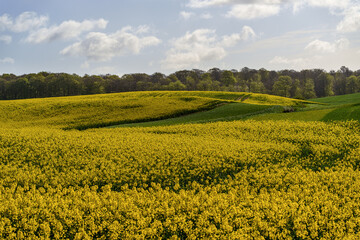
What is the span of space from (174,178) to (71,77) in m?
112

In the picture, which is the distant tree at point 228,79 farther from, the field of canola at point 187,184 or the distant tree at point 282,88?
the field of canola at point 187,184

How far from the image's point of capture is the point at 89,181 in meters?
18.5

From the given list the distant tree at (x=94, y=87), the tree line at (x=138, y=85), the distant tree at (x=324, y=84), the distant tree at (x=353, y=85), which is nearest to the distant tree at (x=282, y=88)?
the tree line at (x=138, y=85)

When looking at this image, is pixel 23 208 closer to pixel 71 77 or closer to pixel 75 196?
pixel 75 196

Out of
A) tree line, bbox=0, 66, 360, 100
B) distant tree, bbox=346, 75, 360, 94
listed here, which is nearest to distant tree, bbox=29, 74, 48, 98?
tree line, bbox=0, 66, 360, 100

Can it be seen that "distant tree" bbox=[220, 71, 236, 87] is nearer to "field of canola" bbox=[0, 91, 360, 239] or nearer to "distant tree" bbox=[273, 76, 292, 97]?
"distant tree" bbox=[273, 76, 292, 97]

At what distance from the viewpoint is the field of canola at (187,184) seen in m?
11.5

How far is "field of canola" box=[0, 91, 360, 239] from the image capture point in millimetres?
11516

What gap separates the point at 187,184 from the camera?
18266mm

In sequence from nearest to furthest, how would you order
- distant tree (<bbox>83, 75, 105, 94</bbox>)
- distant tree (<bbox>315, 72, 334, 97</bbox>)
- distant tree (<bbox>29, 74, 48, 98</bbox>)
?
distant tree (<bbox>83, 75, 105, 94</bbox>) → distant tree (<bbox>29, 74, 48, 98</bbox>) → distant tree (<bbox>315, 72, 334, 97</bbox>)

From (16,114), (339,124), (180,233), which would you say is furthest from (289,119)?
(16,114)

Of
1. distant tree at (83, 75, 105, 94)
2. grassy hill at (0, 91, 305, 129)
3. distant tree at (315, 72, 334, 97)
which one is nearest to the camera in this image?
grassy hill at (0, 91, 305, 129)

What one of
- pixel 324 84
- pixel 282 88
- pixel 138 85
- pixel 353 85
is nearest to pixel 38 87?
pixel 138 85

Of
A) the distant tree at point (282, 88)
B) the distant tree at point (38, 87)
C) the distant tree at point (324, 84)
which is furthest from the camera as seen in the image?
the distant tree at point (324, 84)
